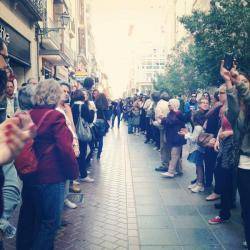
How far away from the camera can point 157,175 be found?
9.28m

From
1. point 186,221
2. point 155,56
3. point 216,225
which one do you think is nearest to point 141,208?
point 186,221

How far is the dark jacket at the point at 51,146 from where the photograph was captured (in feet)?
12.4

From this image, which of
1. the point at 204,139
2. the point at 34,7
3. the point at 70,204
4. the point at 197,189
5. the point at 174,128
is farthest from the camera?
the point at 34,7

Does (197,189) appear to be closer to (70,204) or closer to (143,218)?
(143,218)

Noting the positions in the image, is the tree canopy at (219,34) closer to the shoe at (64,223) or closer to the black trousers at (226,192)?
the black trousers at (226,192)

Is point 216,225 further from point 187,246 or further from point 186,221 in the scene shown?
point 187,246

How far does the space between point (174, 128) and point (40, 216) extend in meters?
5.41

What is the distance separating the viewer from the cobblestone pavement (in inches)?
193

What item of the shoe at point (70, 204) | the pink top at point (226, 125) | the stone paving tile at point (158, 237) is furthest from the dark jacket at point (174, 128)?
the stone paving tile at point (158, 237)

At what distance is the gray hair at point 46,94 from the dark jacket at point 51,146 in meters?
0.12

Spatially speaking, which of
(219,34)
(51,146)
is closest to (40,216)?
(51,146)

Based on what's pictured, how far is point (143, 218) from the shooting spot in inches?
234

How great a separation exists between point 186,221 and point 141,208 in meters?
0.95

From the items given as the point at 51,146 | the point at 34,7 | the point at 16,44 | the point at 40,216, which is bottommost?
the point at 40,216
